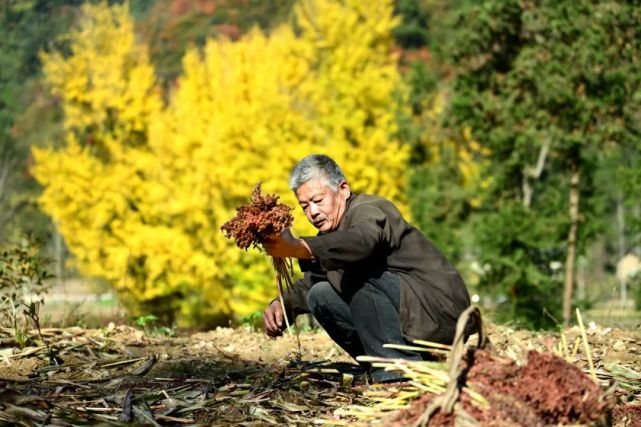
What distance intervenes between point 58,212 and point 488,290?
11.8 m

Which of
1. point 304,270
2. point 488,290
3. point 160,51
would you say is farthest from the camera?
point 160,51

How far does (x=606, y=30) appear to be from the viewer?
56.4 ft

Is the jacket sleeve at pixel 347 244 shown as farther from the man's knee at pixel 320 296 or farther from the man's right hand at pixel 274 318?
the man's right hand at pixel 274 318

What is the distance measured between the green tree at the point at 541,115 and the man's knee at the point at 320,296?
42.2 feet

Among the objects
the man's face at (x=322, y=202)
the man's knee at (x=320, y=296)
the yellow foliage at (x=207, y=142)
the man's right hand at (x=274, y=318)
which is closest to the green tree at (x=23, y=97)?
the yellow foliage at (x=207, y=142)

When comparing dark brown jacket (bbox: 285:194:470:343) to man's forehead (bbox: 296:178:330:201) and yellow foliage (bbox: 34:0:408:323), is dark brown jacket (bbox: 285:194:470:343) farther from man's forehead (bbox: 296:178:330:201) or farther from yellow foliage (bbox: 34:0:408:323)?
yellow foliage (bbox: 34:0:408:323)

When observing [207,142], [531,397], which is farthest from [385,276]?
[207,142]

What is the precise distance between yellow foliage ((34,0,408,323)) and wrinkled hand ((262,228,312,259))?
1301 centimetres

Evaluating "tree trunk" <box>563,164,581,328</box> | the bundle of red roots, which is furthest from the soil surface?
"tree trunk" <box>563,164,581,328</box>

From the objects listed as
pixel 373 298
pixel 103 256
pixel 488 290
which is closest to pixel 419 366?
pixel 373 298

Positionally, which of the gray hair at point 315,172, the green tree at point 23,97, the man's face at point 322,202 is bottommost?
the man's face at point 322,202

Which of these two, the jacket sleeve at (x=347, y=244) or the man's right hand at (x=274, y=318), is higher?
the jacket sleeve at (x=347, y=244)

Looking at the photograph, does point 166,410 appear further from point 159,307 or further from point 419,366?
point 159,307

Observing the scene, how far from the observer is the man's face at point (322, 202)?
436 centimetres
